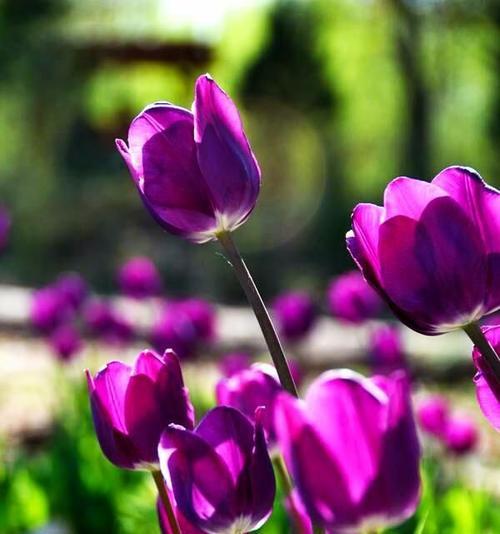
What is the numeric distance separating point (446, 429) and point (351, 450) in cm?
236

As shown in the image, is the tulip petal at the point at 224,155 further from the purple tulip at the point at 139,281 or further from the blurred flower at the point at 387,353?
the purple tulip at the point at 139,281

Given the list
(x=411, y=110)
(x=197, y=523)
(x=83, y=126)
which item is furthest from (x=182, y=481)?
(x=83, y=126)

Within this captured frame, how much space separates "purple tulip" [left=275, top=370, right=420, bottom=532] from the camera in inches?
23.4

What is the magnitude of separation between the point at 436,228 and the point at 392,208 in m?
0.03

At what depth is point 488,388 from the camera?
803mm

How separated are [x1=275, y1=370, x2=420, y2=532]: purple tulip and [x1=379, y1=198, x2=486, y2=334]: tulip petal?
15 cm

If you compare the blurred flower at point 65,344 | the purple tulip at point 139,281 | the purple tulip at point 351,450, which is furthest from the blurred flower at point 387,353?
the purple tulip at point 351,450

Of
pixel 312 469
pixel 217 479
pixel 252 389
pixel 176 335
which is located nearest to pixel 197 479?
pixel 217 479

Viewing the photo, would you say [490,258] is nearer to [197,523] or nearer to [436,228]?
[436,228]

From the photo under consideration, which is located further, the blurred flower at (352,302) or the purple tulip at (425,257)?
the blurred flower at (352,302)

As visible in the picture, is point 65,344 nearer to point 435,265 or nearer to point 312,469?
point 435,265

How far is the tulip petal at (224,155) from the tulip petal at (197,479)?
0.17 meters

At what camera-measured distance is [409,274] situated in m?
0.75

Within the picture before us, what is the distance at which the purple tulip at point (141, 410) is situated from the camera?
84cm
